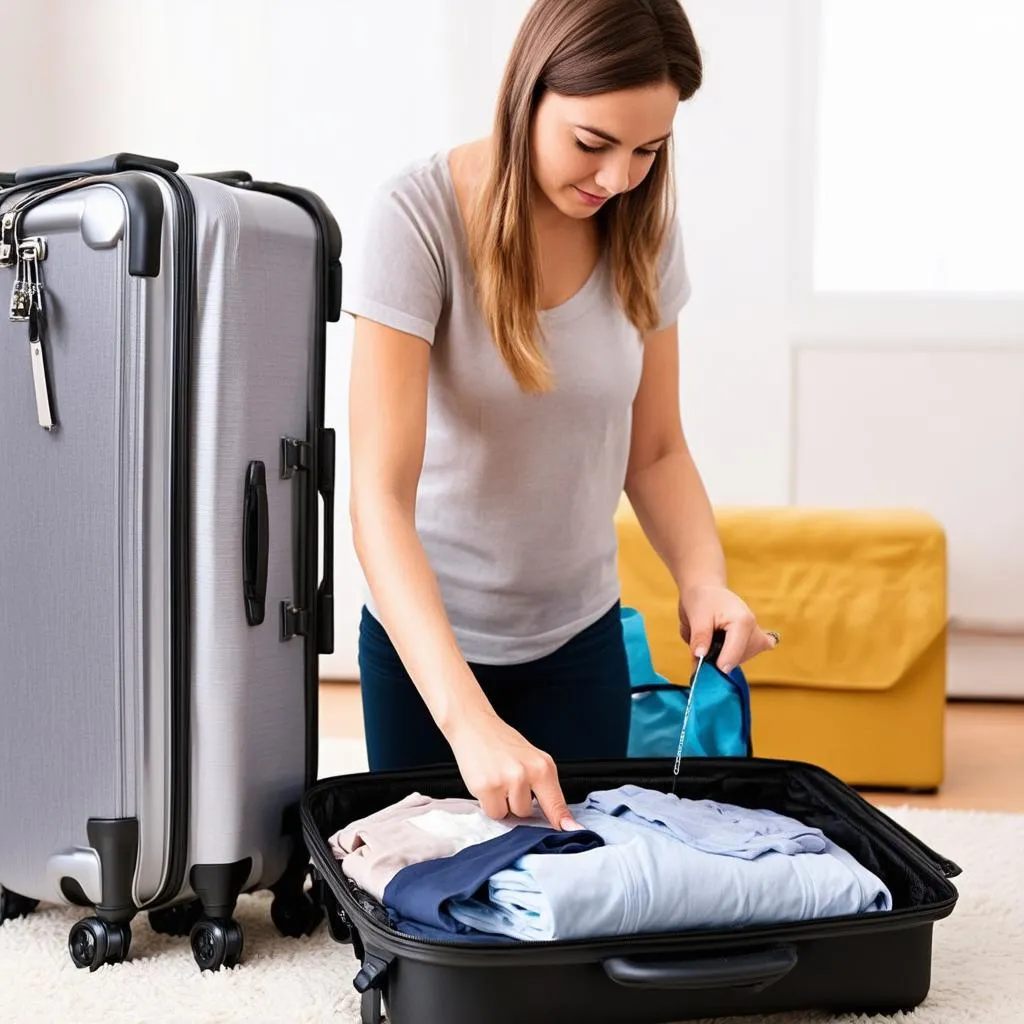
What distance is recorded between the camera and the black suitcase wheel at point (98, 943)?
1.25m

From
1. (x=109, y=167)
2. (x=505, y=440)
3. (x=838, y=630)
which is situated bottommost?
(x=838, y=630)

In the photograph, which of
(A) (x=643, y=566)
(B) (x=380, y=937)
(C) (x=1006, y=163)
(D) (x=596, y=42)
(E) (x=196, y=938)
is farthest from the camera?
(C) (x=1006, y=163)

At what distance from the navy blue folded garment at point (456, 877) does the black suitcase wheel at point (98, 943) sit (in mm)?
332

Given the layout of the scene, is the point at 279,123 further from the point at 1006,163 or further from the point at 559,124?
the point at 559,124

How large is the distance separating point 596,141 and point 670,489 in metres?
0.44

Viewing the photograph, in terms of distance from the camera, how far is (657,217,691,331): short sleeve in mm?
1435

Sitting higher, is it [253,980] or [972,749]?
[253,980]

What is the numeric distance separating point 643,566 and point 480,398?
1.21 meters

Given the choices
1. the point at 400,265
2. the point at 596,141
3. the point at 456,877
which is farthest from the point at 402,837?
the point at 596,141

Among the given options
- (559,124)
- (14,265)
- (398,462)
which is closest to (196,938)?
(398,462)

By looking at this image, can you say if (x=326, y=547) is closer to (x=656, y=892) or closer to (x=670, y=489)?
(x=670, y=489)

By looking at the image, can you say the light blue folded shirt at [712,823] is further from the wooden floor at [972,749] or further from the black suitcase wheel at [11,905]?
the wooden floor at [972,749]

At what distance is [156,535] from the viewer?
1.22 m

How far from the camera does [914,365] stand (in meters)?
3.13
